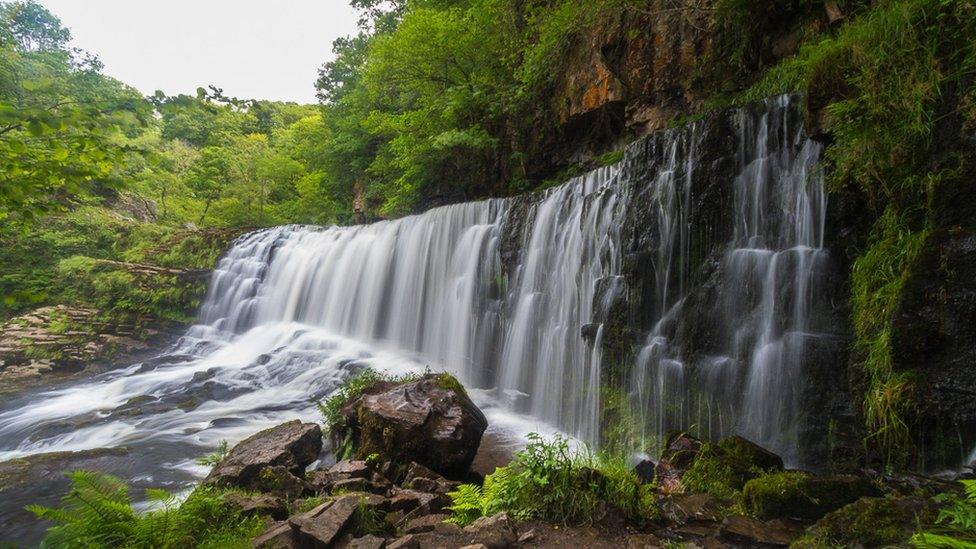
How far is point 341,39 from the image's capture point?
2952cm

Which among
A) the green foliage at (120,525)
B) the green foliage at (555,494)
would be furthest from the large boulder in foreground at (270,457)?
the green foliage at (555,494)

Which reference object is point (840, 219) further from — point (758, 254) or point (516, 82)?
point (516, 82)

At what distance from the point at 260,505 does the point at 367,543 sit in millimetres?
1390

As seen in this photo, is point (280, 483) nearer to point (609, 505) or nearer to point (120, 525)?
point (120, 525)

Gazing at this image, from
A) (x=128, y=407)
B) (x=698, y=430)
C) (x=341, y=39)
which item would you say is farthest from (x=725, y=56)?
(x=341, y=39)

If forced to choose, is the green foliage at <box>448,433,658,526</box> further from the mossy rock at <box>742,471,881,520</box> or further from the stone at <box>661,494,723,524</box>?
the mossy rock at <box>742,471,881,520</box>

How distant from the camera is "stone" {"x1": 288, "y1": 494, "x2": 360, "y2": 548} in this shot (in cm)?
326

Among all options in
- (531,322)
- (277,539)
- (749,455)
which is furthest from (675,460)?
(531,322)

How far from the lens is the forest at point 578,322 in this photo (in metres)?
3.24

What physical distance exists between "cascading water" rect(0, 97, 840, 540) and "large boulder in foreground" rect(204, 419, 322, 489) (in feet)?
5.41

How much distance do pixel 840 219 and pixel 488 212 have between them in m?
7.36

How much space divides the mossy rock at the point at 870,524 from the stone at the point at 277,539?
3.30 meters

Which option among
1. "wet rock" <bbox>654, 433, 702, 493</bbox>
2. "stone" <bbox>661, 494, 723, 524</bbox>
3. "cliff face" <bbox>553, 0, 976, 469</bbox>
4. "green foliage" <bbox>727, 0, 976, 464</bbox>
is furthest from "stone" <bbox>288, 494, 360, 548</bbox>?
"green foliage" <bbox>727, 0, 976, 464</bbox>

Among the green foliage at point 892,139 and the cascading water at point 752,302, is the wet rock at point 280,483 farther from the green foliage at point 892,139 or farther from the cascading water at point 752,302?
the green foliage at point 892,139
